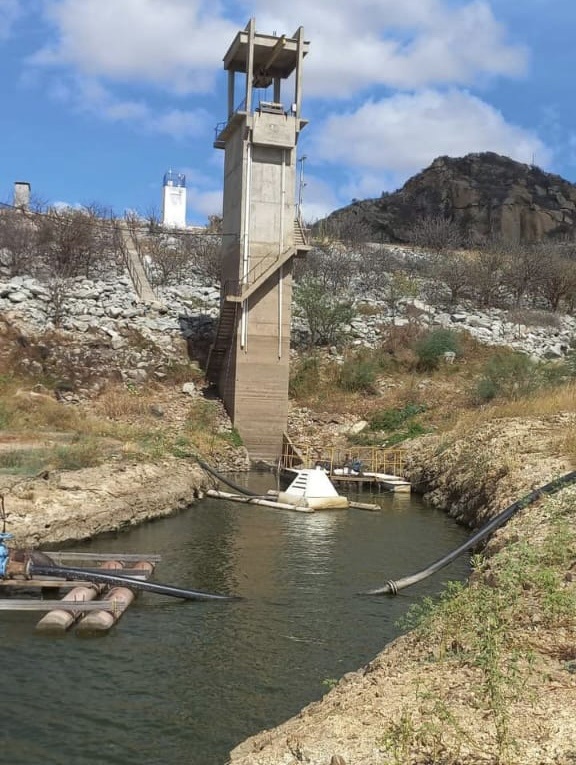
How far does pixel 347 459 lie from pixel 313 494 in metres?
6.96

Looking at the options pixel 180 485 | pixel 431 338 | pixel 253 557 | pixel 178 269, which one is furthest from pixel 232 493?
pixel 178 269

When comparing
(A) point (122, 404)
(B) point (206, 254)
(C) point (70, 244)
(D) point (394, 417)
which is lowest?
(D) point (394, 417)

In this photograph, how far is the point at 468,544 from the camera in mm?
12102

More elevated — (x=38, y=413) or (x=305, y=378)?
(x=305, y=378)

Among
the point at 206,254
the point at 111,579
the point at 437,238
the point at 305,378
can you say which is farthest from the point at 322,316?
the point at 111,579

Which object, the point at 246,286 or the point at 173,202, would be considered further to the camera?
the point at 173,202

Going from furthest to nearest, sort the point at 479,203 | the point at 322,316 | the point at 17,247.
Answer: the point at 479,203 < the point at 17,247 < the point at 322,316

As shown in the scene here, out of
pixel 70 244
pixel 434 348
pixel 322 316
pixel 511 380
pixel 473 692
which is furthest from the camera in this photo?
pixel 70 244

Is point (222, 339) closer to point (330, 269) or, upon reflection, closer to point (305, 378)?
point (305, 378)

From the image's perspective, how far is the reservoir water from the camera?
262 inches

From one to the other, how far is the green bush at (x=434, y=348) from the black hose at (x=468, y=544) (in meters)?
20.4

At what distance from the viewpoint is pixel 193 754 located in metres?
6.36

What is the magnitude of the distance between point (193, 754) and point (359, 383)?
85.3 feet

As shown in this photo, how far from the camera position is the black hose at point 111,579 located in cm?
1055
